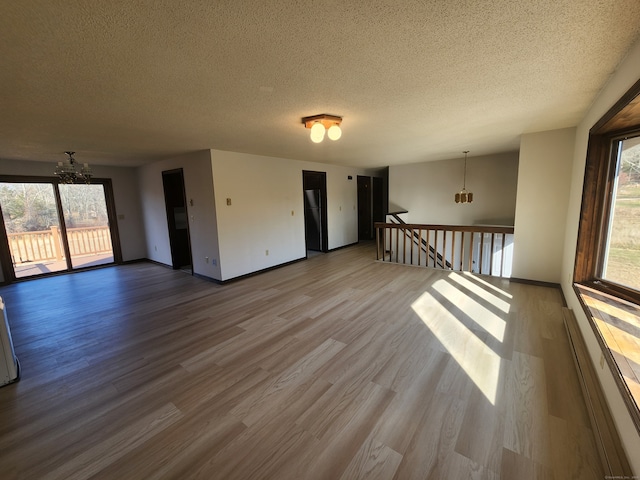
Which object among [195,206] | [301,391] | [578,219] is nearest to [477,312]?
[578,219]

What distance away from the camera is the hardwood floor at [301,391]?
141 cm

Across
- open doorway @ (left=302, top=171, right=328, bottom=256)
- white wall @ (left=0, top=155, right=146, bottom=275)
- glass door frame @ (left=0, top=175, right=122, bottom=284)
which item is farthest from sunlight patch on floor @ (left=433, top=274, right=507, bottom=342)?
glass door frame @ (left=0, top=175, right=122, bottom=284)

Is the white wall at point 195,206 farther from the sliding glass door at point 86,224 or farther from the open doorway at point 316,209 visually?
the open doorway at point 316,209

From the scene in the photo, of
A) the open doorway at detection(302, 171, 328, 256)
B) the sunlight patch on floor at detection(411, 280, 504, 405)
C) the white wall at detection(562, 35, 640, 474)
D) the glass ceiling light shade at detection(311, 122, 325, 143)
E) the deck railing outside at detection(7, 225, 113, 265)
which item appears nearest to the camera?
the white wall at detection(562, 35, 640, 474)

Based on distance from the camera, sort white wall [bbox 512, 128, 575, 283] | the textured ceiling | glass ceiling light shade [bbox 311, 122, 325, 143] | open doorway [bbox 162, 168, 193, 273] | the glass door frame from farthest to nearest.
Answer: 1. open doorway [bbox 162, 168, 193, 273]
2. the glass door frame
3. white wall [bbox 512, 128, 575, 283]
4. glass ceiling light shade [bbox 311, 122, 325, 143]
5. the textured ceiling

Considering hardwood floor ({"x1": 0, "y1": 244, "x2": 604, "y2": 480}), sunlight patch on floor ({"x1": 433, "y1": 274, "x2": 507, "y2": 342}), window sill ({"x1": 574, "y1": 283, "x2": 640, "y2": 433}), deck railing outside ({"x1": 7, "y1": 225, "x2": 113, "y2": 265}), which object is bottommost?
hardwood floor ({"x1": 0, "y1": 244, "x2": 604, "y2": 480})

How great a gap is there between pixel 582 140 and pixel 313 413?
13.1 ft

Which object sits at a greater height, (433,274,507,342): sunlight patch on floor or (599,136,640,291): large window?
(599,136,640,291): large window

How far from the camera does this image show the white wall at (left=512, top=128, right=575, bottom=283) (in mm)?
3531

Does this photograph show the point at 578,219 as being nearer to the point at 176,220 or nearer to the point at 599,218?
the point at 599,218

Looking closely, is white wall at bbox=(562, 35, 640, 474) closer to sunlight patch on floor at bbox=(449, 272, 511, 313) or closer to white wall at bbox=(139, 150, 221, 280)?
sunlight patch on floor at bbox=(449, 272, 511, 313)

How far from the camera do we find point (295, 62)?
1626 millimetres

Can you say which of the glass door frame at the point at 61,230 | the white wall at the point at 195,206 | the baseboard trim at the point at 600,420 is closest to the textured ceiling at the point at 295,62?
the white wall at the point at 195,206

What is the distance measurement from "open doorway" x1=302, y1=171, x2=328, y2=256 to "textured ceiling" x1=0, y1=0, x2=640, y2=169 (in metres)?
3.57
